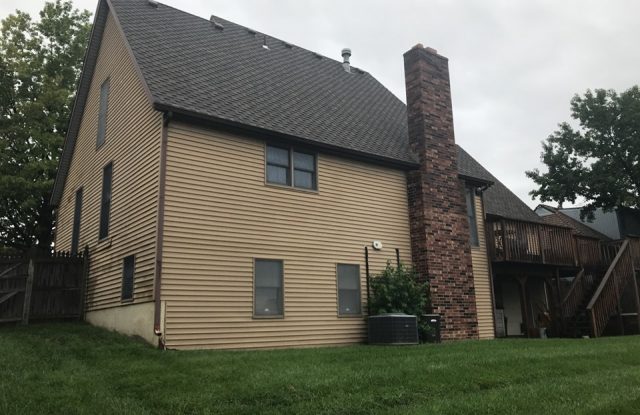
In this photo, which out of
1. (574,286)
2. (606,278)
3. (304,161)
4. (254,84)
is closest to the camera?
(304,161)

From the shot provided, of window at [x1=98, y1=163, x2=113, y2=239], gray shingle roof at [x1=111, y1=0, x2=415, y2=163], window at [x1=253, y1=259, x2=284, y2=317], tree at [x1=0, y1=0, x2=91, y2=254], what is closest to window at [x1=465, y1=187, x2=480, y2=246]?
gray shingle roof at [x1=111, y1=0, x2=415, y2=163]

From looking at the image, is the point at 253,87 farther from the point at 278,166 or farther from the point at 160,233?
the point at 160,233

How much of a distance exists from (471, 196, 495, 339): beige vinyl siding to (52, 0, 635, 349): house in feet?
0.21

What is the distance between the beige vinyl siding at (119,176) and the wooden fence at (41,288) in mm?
502

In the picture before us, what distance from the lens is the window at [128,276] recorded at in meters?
12.1

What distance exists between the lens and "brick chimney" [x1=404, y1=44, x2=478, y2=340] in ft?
46.8

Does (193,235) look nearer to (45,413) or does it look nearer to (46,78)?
(45,413)

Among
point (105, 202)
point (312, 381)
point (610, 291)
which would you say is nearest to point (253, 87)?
point (105, 202)

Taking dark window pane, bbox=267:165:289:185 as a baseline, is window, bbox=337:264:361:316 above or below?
below

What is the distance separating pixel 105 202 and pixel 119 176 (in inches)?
44.5

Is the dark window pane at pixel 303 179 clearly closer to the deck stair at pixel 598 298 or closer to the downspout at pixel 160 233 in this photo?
the downspout at pixel 160 233

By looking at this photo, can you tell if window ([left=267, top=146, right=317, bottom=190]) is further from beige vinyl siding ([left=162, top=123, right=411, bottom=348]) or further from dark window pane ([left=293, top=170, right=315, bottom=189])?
beige vinyl siding ([left=162, top=123, right=411, bottom=348])

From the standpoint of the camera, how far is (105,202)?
563 inches

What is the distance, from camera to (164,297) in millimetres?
10531
